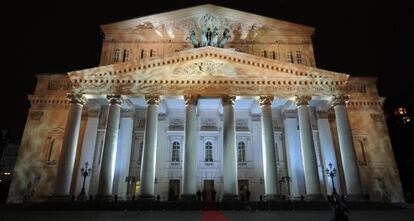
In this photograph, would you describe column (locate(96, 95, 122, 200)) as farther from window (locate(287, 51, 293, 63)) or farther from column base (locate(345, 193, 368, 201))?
window (locate(287, 51, 293, 63))

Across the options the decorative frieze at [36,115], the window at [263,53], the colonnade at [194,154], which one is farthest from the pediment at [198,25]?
the colonnade at [194,154]

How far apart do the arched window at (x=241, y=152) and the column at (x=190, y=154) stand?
8.04m

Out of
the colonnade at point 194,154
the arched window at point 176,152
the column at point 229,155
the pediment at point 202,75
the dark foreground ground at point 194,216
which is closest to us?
the dark foreground ground at point 194,216

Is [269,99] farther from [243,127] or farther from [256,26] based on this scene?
[256,26]

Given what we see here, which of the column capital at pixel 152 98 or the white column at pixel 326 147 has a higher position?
the column capital at pixel 152 98

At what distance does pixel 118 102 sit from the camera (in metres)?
24.8

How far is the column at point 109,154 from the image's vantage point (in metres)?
22.0

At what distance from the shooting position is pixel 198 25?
106 ft

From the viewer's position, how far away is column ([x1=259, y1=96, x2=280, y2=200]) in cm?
2227

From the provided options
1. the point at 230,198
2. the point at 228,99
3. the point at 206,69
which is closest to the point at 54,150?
the point at 206,69

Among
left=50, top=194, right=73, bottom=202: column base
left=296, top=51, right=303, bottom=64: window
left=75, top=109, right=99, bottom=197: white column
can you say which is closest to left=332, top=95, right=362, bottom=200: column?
left=296, top=51, right=303, bottom=64: window

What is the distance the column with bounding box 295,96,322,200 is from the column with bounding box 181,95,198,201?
850cm

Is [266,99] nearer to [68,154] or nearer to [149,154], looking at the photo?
[149,154]

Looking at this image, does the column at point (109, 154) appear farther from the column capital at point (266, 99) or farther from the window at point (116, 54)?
the column capital at point (266, 99)
